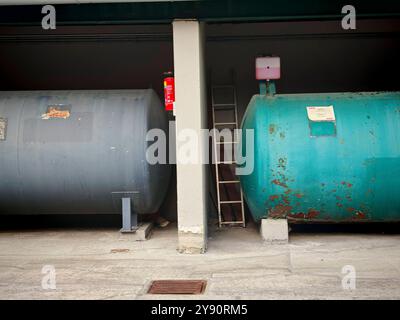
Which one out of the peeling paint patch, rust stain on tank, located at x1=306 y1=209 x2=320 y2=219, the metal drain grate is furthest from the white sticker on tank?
the peeling paint patch

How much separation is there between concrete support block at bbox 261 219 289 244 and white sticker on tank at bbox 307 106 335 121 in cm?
159

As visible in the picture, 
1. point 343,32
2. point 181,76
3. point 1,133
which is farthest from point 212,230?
point 343,32

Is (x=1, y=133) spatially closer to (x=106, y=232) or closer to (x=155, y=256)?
(x=106, y=232)

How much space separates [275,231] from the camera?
8.11 metres

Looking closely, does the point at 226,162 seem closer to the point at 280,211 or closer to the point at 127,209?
the point at 280,211

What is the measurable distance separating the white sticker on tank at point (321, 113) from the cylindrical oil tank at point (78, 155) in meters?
2.44

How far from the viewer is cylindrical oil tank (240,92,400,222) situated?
7984 millimetres

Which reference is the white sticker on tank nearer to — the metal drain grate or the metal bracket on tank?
the metal bracket on tank

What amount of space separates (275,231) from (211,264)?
1611mm

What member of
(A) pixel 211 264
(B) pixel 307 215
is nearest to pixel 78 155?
(A) pixel 211 264

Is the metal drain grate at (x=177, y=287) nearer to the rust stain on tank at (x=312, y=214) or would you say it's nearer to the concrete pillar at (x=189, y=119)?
the concrete pillar at (x=189, y=119)

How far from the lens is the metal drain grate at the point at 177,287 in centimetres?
561

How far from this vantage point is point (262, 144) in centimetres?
810

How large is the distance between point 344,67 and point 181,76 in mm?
4396
